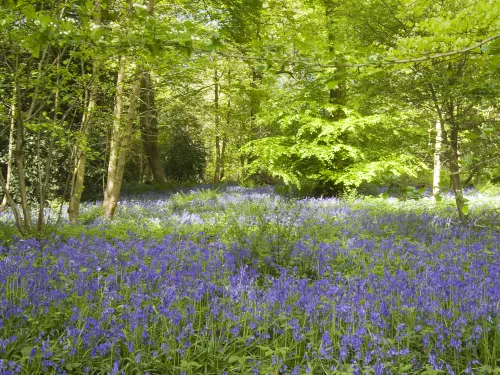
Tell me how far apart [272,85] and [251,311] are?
17511mm

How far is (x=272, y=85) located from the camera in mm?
20016

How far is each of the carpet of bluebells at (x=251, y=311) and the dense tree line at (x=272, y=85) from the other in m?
1.10

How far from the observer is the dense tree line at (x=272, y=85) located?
8.33 feet

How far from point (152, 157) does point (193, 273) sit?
15.6 metres

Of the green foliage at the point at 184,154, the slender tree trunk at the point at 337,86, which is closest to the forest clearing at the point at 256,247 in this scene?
the slender tree trunk at the point at 337,86

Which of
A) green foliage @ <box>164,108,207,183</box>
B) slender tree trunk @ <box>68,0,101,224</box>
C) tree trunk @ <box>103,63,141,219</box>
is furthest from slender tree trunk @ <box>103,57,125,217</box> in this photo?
green foliage @ <box>164,108,207,183</box>

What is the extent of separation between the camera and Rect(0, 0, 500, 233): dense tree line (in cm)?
254

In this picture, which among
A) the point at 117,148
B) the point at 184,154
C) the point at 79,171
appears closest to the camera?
the point at 79,171

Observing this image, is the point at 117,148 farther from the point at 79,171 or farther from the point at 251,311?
the point at 251,311

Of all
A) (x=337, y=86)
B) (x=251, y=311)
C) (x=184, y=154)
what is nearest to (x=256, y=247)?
(x=251, y=311)

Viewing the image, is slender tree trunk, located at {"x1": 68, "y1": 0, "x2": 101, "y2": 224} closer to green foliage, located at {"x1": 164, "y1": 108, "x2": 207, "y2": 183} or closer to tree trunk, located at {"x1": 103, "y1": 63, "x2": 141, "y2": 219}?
tree trunk, located at {"x1": 103, "y1": 63, "x2": 141, "y2": 219}

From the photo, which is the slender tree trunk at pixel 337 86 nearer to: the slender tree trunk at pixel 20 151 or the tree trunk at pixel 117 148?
the tree trunk at pixel 117 148

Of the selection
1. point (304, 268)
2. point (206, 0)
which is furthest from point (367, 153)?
point (304, 268)

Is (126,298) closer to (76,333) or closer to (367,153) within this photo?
(76,333)
